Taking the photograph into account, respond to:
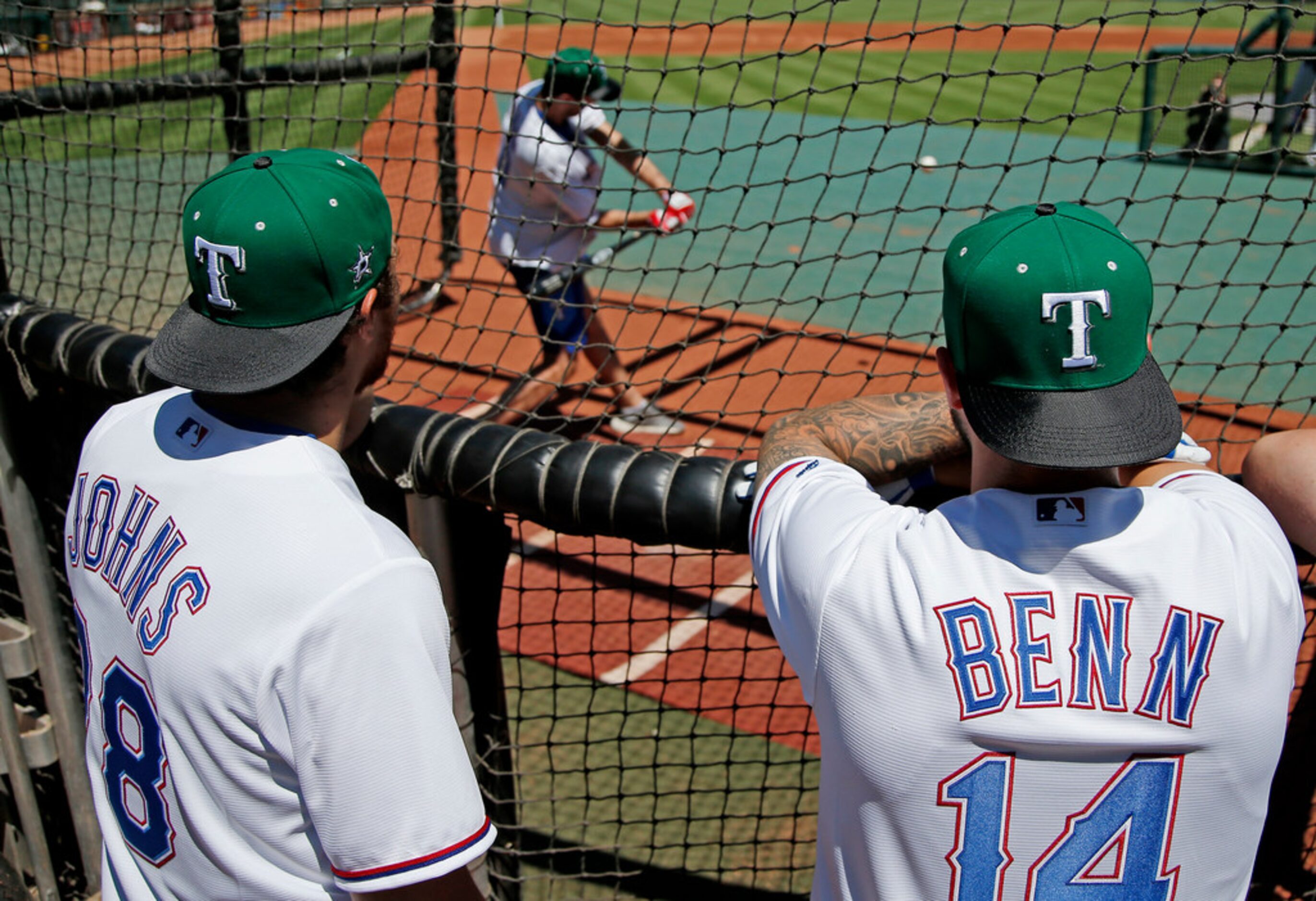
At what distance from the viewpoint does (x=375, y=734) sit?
1243 millimetres

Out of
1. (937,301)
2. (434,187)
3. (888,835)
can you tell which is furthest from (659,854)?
(434,187)

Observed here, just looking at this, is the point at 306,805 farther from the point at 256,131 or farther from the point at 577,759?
the point at 256,131

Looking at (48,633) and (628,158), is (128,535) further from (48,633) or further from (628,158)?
(628,158)

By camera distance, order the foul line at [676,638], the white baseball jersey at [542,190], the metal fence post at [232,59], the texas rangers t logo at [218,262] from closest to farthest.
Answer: the texas rangers t logo at [218,262] → the foul line at [676,638] → the white baseball jersey at [542,190] → the metal fence post at [232,59]

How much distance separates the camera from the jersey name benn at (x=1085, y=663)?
119 centimetres

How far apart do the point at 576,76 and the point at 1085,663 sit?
4307mm

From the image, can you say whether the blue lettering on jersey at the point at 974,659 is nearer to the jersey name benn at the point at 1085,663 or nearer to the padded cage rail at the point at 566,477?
the jersey name benn at the point at 1085,663

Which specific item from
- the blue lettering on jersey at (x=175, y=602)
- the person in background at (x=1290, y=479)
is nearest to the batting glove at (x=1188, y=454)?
the person in background at (x=1290, y=479)

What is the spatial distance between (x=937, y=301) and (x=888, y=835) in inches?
296

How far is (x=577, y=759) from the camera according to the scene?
11.6 feet

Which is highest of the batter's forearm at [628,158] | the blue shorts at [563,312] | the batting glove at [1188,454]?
the batting glove at [1188,454]

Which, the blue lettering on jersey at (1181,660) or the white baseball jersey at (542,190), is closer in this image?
the blue lettering on jersey at (1181,660)

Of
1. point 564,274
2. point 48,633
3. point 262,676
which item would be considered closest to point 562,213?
point 564,274

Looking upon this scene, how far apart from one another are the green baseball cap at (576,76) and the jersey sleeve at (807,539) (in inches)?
141
